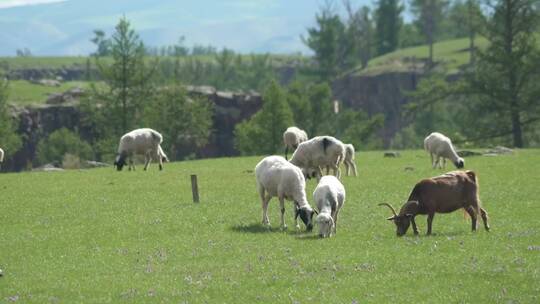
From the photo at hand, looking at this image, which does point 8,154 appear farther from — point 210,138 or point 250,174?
point 250,174

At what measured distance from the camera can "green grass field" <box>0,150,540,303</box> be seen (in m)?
17.2

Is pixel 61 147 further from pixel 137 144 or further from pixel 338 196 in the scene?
pixel 338 196

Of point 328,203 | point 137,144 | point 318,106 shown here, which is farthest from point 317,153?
point 318,106

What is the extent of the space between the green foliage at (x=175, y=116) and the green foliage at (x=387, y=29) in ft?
288

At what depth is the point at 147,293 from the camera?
17375 mm

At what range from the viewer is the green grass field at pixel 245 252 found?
677 inches

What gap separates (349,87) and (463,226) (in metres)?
134

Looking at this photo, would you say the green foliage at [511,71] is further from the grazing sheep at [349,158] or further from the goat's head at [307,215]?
the goat's head at [307,215]

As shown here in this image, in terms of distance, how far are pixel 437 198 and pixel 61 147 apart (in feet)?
277

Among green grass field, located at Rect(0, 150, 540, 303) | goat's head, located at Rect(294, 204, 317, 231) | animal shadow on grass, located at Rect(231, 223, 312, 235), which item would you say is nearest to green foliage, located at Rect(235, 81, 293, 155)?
green grass field, located at Rect(0, 150, 540, 303)

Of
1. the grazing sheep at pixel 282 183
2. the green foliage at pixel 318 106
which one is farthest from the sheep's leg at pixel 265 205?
the green foliage at pixel 318 106

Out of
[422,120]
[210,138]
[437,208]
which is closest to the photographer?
[437,208]

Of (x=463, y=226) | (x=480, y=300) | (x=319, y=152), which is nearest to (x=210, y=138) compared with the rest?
(x=319, y=152)

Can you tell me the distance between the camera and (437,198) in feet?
76.2
